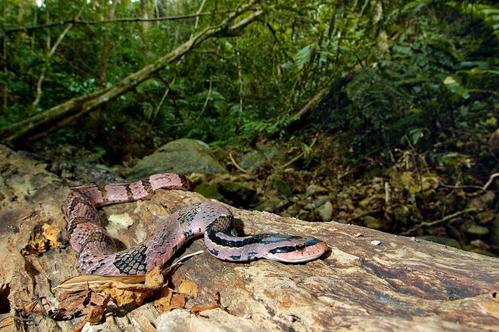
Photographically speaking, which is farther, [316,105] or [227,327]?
[316,105]

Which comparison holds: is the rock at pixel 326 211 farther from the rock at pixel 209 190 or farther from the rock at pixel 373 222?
the rock at pixel 209 190

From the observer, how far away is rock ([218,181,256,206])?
5547 millimetres

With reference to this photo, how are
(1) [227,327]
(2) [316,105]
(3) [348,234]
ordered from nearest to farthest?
(1) [227,327]
(3) [348,234]
(2) [316,105]

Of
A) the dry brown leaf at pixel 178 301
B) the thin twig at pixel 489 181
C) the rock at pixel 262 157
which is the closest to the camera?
the dry brown leaf at pixel 178 301

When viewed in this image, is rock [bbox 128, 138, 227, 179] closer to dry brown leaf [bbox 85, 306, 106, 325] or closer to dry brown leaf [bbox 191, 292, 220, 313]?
dry brown leaf [bbox 85, 306, 106, 325]

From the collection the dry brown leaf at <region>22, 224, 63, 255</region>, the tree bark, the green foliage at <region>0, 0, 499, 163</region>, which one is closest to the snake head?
the dry brown leaf at <region>22, 224, 63, 255</region>

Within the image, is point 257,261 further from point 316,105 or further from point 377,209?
point 316,105

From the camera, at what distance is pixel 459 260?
7.68 feet

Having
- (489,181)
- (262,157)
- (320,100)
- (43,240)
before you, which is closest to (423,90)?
(489,181)

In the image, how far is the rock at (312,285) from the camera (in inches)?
64.6

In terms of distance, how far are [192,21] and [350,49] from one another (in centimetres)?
555

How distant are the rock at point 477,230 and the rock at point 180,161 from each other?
3.99m

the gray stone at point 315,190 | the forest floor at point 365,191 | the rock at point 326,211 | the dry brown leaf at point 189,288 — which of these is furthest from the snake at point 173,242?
the gray stone at point 315,190

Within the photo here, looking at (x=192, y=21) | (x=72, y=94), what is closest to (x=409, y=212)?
(x=72, y=94)
